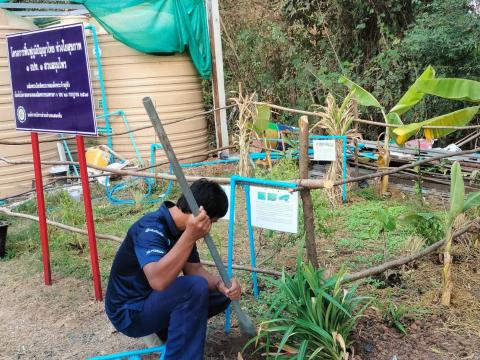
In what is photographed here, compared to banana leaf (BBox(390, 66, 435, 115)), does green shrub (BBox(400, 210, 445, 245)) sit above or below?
below

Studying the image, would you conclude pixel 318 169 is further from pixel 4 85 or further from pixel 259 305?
pixel 4 85

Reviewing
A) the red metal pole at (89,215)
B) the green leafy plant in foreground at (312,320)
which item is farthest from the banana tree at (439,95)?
the red metal pole at (89,215)

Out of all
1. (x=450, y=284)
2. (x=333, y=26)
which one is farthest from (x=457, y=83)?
(x=333, y=26)

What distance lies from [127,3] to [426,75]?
5155mm

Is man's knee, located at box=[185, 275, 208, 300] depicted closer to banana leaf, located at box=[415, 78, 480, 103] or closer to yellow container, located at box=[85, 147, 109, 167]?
banana leaf, located at box=[415, 78, 480, 103]

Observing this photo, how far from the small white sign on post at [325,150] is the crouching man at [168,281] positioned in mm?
3289

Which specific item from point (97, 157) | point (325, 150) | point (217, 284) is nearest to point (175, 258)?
point (217, 284)

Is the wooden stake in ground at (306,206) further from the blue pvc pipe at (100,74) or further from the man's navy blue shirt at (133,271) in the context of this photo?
the blue pvc pipe at (100,74)

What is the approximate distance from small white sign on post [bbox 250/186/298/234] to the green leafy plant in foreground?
279 millimetres

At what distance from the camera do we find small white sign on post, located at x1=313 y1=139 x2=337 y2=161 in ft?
18.2

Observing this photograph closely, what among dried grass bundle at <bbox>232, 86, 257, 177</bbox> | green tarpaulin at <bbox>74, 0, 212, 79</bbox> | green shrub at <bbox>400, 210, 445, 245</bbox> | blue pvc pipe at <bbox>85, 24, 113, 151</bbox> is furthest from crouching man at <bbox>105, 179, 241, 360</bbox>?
blue pvc pipe at <bbox>85, 24, 113, 151</bbox>

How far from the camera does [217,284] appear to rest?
2619mm

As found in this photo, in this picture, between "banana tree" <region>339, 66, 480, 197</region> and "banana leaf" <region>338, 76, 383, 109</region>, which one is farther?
"banana leaf" <region>338, 76, 383, 109</region>

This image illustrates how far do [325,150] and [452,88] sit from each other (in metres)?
2.10
